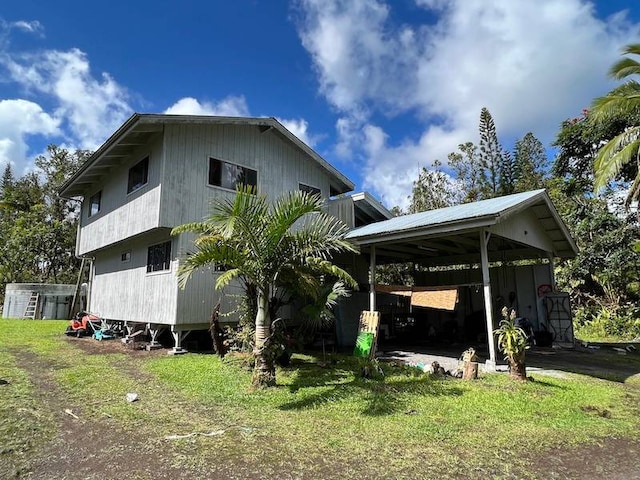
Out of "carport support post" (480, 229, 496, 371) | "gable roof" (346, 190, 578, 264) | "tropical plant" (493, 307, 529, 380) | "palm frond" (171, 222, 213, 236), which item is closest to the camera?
"tropical plant" (493, 307, 529, 380)

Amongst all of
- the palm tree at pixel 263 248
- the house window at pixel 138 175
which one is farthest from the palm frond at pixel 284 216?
the house window at pixel 138 175

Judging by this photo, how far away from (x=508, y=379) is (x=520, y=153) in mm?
27811

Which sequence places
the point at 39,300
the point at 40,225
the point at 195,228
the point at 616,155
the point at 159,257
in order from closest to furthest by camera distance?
the point at 195,228
the point at 616,155
the point at 159,257
the point at 39,300
the point at 40,225

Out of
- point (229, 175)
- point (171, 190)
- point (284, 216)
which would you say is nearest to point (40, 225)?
point (229, 175)

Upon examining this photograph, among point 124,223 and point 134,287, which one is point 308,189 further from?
point 134,287

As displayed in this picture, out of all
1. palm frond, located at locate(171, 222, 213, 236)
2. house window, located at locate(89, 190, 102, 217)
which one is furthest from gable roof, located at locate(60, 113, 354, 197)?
palm frond, located at locate(171, 222, 213, 236)

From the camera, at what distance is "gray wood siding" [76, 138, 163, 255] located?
1104cm

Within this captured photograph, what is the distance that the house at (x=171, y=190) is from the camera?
35.4 ft

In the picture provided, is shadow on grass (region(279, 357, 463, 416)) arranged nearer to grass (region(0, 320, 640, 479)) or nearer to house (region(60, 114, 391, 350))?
grass (region(0, 320, 640, 479))

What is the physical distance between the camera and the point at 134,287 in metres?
12.9

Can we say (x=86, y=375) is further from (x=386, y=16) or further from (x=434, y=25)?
(x=434, y=25)

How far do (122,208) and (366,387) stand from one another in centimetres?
1015

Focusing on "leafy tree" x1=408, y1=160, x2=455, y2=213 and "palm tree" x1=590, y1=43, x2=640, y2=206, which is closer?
"palm tree" x1=590, y1=43, x2=640, y2=206

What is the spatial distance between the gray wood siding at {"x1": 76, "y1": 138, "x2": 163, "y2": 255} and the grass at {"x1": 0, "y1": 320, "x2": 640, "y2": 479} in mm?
4448
